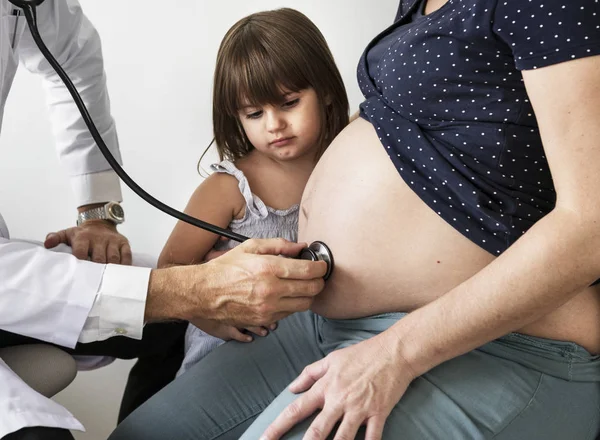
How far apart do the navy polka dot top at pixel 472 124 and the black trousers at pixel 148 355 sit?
2.35 feet

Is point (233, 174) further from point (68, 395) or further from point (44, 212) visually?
point (68, 395)

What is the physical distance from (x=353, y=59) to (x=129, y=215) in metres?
0.71

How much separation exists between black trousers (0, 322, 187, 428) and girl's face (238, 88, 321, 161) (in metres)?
0.44

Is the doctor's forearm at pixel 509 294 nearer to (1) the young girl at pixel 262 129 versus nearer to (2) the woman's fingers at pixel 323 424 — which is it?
(2) the woman's fingers at pixel 323 424

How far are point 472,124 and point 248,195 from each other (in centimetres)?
59

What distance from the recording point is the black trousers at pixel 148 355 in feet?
4.69

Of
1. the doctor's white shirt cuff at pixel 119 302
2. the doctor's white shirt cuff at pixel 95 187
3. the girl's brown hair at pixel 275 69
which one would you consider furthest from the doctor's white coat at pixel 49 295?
the girl's brown hair at pixel 275 69

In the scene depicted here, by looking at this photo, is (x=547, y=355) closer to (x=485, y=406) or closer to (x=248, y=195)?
(x=485, y=406)

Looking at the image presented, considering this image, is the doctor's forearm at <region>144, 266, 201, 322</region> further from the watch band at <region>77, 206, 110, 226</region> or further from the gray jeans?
the watch band at <region>77, 206, 110, 226</region>

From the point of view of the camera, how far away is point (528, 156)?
0.93m

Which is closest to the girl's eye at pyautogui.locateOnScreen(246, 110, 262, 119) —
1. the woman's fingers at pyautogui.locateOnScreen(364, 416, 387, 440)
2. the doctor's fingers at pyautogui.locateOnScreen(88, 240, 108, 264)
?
the doctor's fingers at pyautogui.locateOnScreen(88, 240, 108, 264)

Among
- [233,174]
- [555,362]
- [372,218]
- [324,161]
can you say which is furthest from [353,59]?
[555,362]

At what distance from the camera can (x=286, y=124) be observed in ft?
4.55

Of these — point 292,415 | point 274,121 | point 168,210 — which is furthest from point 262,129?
point 292,415
